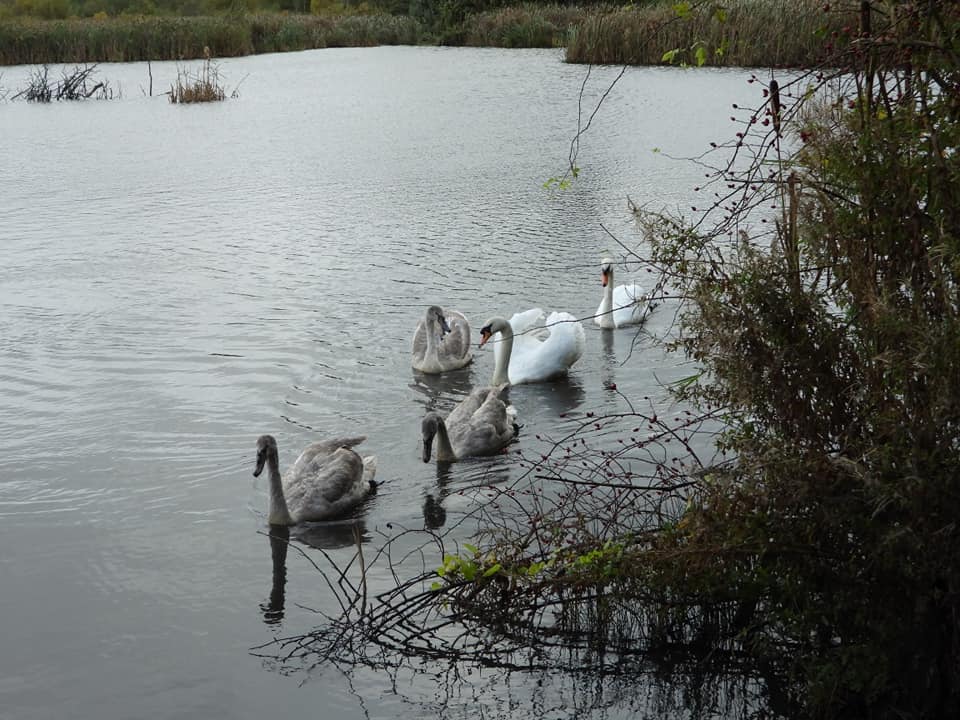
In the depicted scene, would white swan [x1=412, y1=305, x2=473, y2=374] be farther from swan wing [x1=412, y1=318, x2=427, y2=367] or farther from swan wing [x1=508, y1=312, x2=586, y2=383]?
swan wing [x1=508, y1=312, x2=586, y2=383]

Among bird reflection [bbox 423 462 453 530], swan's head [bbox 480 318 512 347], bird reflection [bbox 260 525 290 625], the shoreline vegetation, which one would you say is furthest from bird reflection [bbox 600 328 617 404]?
the shoreline vegetation

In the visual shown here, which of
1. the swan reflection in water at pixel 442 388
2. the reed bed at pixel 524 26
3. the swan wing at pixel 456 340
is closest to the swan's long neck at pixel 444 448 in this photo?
the swan reflection in water at pixel 442 388

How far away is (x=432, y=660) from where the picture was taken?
17.8 ft

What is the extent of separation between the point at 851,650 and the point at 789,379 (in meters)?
1.08

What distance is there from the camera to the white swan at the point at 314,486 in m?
7.37

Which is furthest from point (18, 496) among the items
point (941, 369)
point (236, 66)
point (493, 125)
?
point (236, 66)

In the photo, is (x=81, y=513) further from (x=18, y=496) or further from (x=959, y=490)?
(x=959, y=490)

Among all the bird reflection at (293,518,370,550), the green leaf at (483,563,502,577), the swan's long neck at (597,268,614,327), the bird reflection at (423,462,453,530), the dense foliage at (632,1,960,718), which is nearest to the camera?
the dense foliage at (632,1,960,718)

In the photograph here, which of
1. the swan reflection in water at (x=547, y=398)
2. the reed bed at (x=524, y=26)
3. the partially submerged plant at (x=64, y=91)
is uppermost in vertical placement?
the reed bed at (x=524, y=26)

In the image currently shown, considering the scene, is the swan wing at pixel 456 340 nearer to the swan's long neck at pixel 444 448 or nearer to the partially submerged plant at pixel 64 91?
the swan's long neck at pixel 444 448

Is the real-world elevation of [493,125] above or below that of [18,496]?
above

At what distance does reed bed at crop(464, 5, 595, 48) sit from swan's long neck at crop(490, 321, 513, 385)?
37.6 meters

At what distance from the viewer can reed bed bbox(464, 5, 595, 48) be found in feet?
154

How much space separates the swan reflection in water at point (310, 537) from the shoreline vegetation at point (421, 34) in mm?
16288
